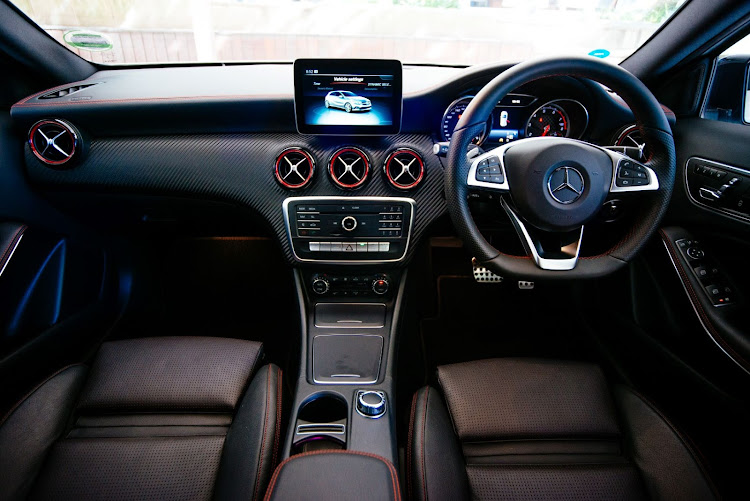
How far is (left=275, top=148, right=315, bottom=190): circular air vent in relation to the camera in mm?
1442

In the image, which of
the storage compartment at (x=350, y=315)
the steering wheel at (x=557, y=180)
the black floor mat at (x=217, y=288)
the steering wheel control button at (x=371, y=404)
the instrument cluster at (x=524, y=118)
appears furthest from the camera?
the black floor mat at (x=217, y=288)

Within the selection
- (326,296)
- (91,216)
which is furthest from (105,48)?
(326,296)

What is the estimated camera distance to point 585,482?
97 cm

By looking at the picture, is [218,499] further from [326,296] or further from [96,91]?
[96,91]

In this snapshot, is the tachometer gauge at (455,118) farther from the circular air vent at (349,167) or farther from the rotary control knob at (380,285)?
the rotary control knob at (380,285)

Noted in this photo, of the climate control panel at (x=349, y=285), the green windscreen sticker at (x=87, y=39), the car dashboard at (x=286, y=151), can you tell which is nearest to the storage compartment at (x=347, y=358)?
the climate control panel at (x=349, y=285)

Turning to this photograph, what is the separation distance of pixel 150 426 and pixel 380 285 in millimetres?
856

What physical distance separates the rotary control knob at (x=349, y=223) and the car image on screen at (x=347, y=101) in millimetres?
363

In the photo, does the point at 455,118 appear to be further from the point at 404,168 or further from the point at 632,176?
the point at 632,176

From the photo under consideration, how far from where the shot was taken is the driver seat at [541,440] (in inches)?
37.7

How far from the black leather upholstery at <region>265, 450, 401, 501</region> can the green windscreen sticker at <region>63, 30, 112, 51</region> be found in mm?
1737

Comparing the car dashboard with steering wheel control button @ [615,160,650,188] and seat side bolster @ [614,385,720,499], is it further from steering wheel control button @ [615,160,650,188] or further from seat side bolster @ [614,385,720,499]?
seat side bolster @ [614,385,720,499]

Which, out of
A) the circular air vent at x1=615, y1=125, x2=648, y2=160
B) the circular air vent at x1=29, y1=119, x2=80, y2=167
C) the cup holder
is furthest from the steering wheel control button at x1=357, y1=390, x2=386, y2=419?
the circular air vent at x1=29, y1=119, x2=80, y2=167

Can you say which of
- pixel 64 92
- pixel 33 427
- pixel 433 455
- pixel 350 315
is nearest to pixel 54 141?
pixel 64 92
